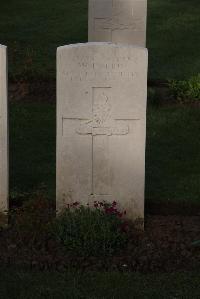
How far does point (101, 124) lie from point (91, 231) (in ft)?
2.97

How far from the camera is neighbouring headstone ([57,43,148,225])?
6.57 m

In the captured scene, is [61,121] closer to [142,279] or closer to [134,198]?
[134,198]

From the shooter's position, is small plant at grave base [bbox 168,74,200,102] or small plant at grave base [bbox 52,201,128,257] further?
small plant at grave base [bbox 168,74,200,102]

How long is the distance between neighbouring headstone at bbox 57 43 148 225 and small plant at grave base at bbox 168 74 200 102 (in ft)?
16.8

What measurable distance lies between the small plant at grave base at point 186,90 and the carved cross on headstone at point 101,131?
16.8 feet

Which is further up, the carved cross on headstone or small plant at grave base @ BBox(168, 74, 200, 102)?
small plant at grave base @ BBox(168, 74, 200, 102)

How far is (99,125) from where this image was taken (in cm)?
672

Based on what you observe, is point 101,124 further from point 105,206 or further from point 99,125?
point 105,206

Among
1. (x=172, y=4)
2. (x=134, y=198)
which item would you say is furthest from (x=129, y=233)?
(x=172, y=4)

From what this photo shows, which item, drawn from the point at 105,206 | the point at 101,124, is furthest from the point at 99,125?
the point at 105,206

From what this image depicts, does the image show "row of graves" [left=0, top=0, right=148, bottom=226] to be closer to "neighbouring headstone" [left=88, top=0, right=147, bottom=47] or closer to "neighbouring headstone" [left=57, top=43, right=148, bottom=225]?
"neighbouring headstone" [left=57, top=43, right=148, bottom=225]

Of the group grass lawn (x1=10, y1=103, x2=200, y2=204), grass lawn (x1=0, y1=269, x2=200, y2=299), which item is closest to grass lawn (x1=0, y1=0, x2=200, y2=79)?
grass lawn (x1=10, y1=103, x2=200, y2=204)

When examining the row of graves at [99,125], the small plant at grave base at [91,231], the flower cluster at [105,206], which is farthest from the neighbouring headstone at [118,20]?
the small plant at grave base at [91,231]

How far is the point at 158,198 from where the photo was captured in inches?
309
